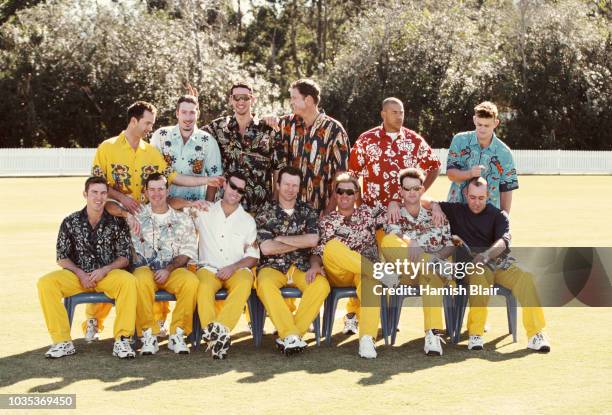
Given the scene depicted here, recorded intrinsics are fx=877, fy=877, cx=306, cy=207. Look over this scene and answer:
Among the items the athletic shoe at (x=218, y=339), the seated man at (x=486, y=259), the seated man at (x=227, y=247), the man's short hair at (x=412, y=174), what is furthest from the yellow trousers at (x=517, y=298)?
the athletic shoe at (x=218, y=339)

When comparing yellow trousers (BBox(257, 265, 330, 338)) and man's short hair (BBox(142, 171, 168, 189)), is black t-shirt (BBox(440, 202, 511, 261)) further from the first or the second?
man's short hair (BBox(142, 171, 168, 189))

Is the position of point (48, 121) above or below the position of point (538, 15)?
below

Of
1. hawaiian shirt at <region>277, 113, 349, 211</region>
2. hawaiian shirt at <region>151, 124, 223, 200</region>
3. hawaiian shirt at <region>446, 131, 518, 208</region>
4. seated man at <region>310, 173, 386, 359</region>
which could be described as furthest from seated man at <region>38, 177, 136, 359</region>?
hawaiian shirt at <region>446, 131, 518, 208</region>

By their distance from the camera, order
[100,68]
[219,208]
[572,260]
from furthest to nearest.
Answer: [100,68]
[572,260]
[219,208]

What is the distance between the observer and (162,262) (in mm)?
6664

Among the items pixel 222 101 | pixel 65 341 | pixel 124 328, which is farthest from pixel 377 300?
pixel 222 101

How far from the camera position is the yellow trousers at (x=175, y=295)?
251 inches

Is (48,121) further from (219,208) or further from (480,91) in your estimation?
(219,208)

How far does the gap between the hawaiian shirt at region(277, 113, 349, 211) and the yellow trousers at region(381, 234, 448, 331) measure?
883 mm

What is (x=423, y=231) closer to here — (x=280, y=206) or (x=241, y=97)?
(x=280, y=206)

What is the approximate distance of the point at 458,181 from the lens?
24.0 feet

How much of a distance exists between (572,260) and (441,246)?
14.6 ft

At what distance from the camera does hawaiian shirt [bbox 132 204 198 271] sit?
6652mm

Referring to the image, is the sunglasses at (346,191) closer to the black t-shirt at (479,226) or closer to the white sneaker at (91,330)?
the black t-shirt at (479,226)
